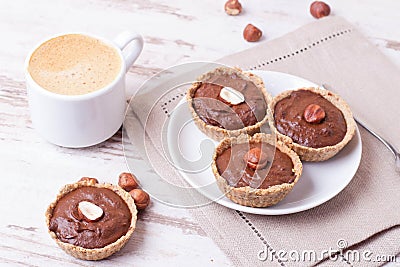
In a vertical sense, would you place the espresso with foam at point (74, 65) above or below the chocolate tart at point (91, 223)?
above

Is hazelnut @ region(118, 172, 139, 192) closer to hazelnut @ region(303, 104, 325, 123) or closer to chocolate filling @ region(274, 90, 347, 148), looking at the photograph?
chocolate filling @ region(274, 90, 347, 148)

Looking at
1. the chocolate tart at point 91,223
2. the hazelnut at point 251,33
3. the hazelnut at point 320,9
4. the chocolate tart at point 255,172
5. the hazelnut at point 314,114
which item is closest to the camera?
the chocolate tart at point 91,223

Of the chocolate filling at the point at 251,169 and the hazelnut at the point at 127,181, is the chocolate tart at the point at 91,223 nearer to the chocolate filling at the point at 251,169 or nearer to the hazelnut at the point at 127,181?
the hazelnut at the point at 127,181

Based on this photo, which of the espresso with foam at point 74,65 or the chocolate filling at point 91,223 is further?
the espresso with foam at point 74,65

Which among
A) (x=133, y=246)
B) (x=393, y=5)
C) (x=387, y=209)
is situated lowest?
(x=133, y=246)

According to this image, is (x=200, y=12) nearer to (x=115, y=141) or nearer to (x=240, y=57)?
(x=240, y=57)

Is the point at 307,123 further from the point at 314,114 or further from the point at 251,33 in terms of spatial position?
the point at 251,33

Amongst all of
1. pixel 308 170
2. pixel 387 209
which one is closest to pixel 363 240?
pixel 387 209

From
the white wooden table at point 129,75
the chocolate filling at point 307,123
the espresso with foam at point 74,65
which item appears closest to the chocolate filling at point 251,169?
the chocolate filling at point 307,123
